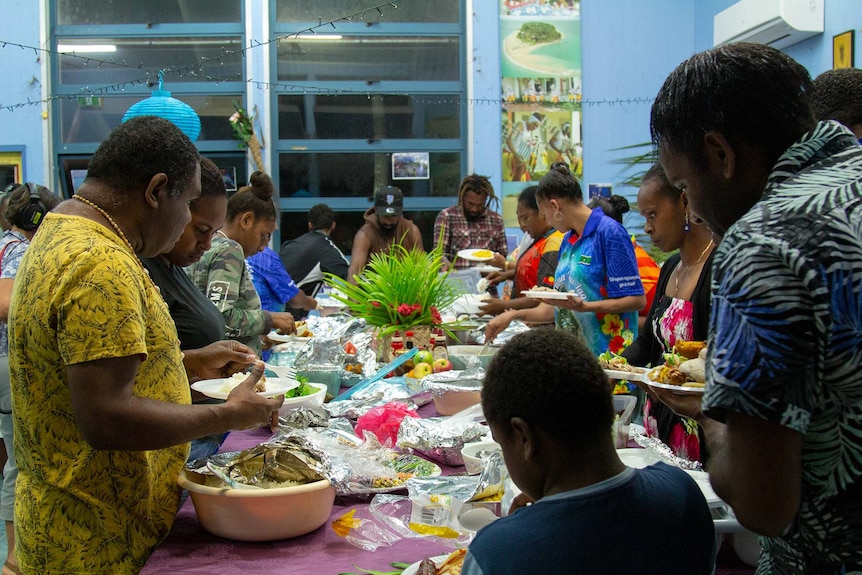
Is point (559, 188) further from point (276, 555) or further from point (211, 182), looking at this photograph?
point (276, 555)

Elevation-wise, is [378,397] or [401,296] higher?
[401,296]

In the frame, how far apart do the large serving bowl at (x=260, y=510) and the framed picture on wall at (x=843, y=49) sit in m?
5.31

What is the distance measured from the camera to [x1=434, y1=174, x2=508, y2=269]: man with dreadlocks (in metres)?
6.46

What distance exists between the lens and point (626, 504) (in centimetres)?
104

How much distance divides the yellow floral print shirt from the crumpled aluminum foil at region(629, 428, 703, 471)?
3.61ft

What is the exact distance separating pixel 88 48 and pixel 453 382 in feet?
25.3

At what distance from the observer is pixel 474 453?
197cm

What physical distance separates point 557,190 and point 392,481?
2518 mm

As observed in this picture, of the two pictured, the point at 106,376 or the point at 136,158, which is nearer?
the point at 106,376

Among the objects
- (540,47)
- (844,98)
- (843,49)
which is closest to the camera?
(844,98)

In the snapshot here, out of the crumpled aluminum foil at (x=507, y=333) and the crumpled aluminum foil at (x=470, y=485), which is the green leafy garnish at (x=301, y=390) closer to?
the crumpled aluminum foil at (x=470, y=485)

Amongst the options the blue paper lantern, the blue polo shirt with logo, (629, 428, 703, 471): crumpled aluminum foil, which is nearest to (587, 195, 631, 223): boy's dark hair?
the blue polo shirt with logo

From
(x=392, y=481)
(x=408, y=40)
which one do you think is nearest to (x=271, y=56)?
(x=408, y=40)

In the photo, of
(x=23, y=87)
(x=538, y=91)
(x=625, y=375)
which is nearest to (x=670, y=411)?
(x=625, y=375)
